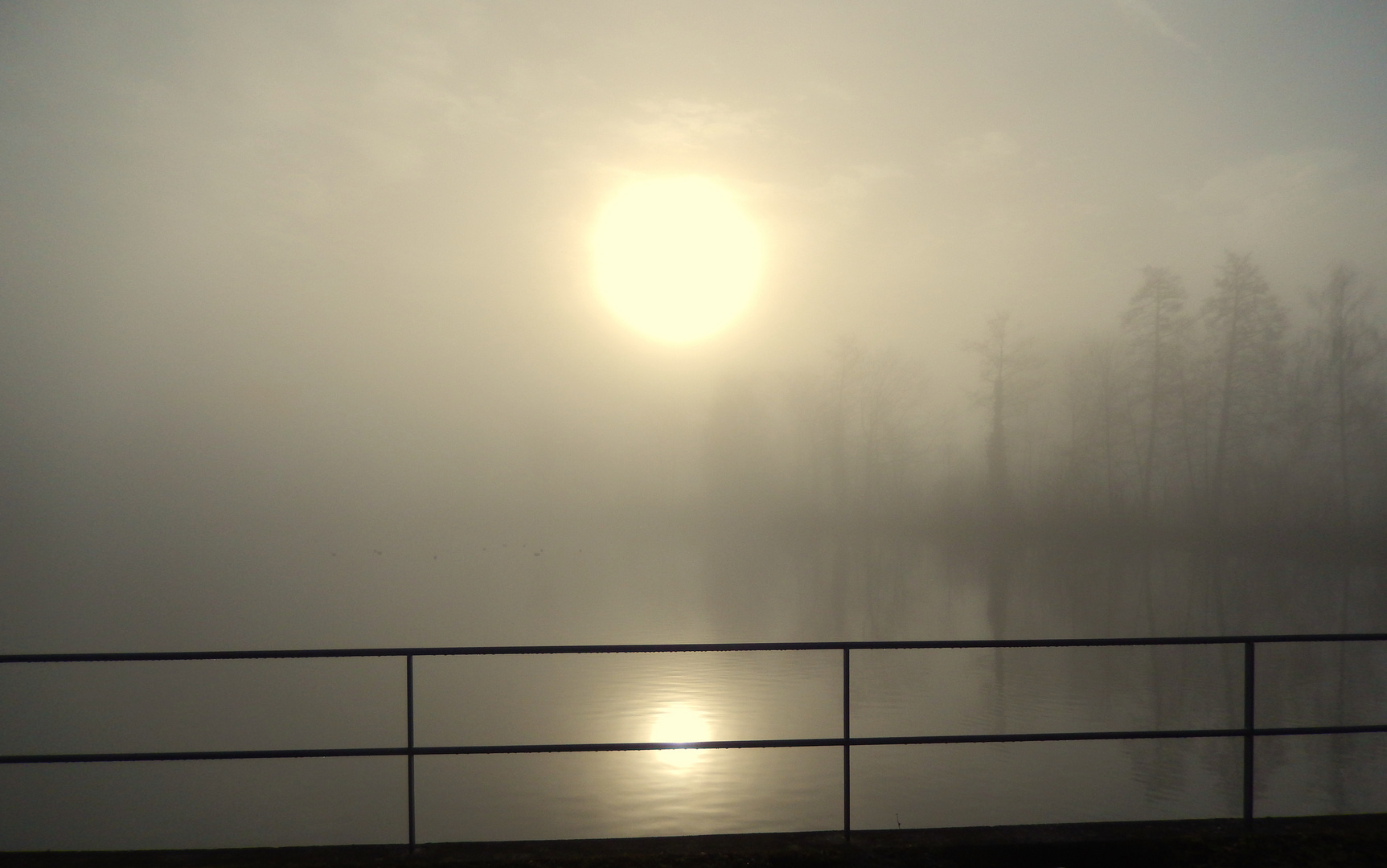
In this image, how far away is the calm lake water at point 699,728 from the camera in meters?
22.6

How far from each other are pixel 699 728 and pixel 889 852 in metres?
24.7

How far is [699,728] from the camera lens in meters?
28.4

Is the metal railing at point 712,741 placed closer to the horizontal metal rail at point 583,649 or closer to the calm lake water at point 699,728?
the horizontal metal rail at point 583,649

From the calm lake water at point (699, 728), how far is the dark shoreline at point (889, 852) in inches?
657

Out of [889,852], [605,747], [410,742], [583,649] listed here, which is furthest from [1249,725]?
[410,742]

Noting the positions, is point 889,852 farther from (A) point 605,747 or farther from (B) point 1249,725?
(B) point 1249,725

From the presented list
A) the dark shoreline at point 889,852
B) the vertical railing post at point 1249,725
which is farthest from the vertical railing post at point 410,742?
the vertical railing post at point 1249,725

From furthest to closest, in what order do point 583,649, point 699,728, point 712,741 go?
point 699,728
point 712,741
point 583,649

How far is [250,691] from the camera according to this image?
3569cm

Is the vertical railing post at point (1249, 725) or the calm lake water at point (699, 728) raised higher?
the vertical railing post at point (1249, 725)

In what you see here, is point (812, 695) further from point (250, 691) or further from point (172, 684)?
point (172, 684)

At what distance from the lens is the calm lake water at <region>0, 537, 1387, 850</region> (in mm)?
22594

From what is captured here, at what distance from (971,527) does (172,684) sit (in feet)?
276

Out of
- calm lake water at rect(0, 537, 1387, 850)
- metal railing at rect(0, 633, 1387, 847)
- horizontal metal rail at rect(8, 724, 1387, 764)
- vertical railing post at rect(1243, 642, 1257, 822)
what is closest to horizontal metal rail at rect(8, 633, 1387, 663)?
metal railing at rect(0, 633, 1387, 847)
